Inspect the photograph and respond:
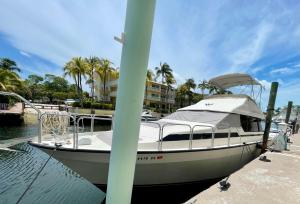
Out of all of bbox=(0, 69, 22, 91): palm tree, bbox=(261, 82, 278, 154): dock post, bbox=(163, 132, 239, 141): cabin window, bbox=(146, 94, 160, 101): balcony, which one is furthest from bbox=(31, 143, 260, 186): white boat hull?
bbox=(146, 94, 160, 101): balcony

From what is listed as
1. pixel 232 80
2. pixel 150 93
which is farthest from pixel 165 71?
pixel 232 80

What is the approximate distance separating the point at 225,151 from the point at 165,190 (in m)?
2.29

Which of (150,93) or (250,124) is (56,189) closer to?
(250,124)

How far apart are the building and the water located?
34862mm

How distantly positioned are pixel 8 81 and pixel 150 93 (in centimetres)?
2927

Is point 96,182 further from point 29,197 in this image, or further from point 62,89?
point 62,89

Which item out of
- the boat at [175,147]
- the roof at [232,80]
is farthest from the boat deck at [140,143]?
the roof at [232,80]

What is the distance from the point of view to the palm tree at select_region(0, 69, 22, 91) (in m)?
23.6

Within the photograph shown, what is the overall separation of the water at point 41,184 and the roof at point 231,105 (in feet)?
16.6

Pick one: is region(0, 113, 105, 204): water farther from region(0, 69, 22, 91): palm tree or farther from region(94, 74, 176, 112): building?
region(94, 74, 176, 112): building

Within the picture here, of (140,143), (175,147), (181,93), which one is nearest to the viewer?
(140,143)

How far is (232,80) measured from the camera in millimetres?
9984

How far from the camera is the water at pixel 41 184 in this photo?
600 centimetres

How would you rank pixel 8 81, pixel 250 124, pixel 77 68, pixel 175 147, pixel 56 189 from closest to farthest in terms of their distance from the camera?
pixel 175 147 → pixel 56 189 → pixel 250 124 → pixel 8 81 → pixel 77 68
